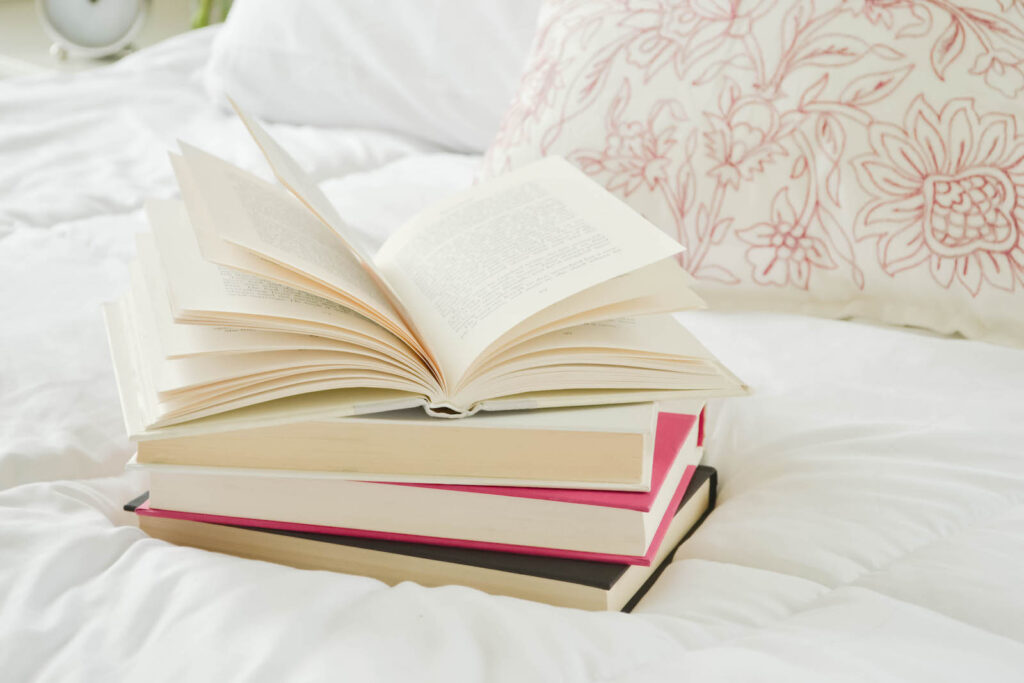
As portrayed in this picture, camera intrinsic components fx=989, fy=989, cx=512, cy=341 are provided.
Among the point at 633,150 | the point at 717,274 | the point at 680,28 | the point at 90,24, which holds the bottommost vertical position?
the point at 717,274

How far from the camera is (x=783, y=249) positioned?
0.85 metres

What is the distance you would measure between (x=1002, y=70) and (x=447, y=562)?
1.98ft

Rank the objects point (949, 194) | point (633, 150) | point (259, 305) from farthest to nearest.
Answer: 1. point (633, 150)
2. point (949, 194)
3. point (259, 305)

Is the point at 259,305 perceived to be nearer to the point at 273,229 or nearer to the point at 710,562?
the point at 273,229

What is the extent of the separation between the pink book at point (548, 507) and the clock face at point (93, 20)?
180cm

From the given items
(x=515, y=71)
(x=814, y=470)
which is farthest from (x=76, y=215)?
(x=814, y=470)

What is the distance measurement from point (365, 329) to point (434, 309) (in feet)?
0.20

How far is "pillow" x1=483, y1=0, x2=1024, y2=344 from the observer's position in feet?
2.59

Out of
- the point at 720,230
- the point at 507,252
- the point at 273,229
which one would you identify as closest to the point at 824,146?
the point at 720,230

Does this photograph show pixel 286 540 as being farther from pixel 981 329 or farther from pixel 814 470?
pixel 981 329

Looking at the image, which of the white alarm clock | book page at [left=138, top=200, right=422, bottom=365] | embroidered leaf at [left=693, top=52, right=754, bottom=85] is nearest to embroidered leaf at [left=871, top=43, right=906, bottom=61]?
embroidered leaf at [left=693, top=52, right=754, bottom=85]

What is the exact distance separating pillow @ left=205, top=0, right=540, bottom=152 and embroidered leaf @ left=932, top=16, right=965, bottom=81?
66 cm

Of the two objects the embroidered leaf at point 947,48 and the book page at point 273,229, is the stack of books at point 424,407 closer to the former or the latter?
the book page at point 273,229

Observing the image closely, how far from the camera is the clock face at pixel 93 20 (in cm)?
203
